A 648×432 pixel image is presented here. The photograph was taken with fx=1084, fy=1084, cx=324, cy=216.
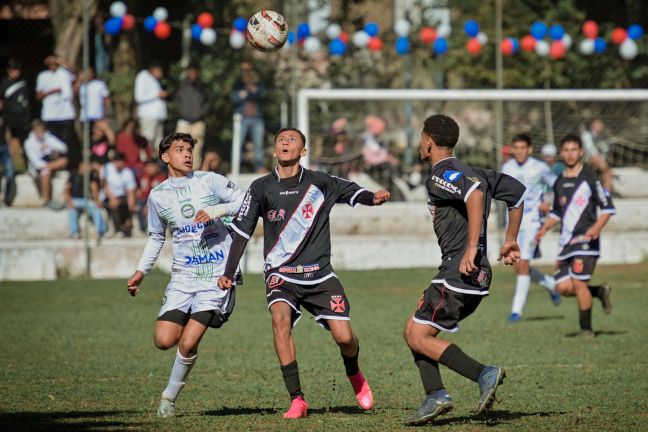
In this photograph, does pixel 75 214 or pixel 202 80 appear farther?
pixel 202 80

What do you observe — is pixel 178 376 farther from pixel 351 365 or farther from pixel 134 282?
pixel 351 365

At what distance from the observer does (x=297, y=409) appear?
23.7ft

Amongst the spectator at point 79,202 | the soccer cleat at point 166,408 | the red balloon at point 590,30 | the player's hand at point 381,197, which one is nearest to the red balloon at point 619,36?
the red balloon at point 590,30

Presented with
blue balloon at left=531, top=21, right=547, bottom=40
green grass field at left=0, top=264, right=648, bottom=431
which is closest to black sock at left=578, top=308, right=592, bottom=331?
green grass field at left=0, top=264, right=648, bottom=431

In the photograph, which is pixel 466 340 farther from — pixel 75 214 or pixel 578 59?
pixel 578 59

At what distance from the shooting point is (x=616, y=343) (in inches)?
439

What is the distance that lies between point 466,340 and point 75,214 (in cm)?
869

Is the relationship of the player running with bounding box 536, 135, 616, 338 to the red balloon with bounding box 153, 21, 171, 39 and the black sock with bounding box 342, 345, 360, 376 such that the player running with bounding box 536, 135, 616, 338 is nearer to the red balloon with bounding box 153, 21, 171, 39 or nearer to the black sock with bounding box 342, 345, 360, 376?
the black sock with bounding box 342, 345, 360, 376

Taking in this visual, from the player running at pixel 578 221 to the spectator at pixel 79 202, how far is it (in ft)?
28.4

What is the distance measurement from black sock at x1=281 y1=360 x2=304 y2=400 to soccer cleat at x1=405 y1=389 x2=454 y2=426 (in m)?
0.87

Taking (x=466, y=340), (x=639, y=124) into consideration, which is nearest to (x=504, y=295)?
(x=466, y=340)

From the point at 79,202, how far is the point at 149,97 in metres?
2.26

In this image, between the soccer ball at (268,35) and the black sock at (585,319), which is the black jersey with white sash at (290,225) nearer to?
the soccer ball at (268,35)

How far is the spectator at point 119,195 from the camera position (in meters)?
18.2
